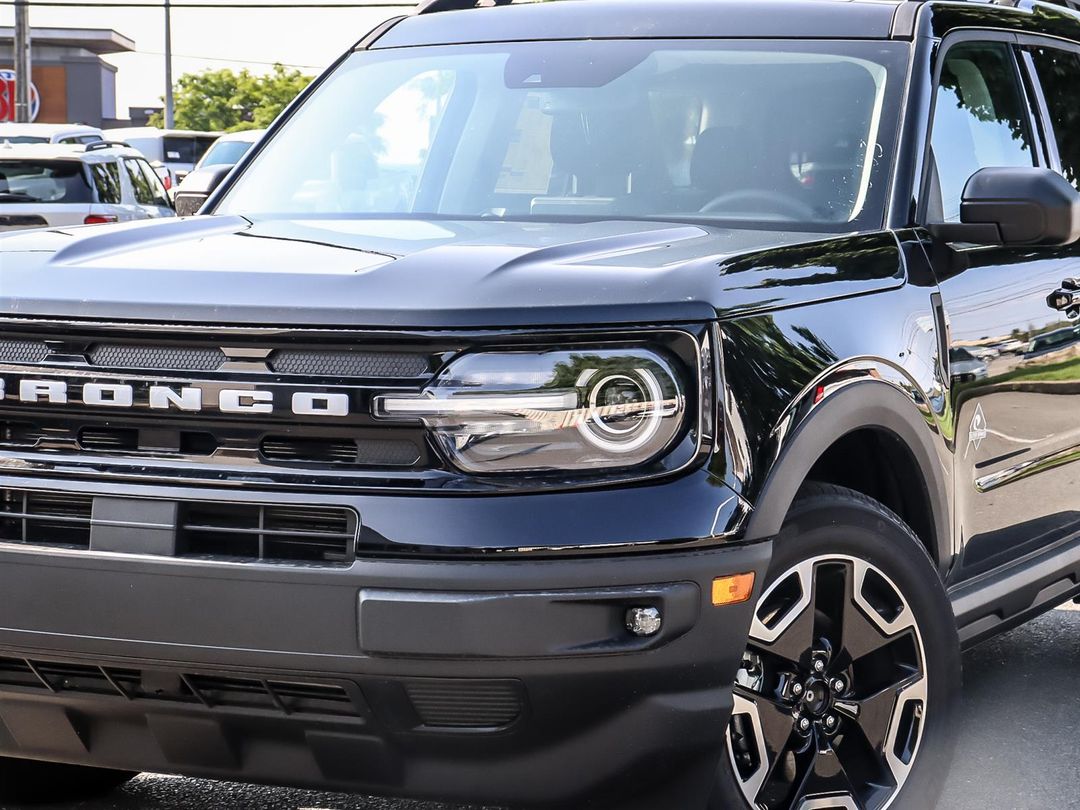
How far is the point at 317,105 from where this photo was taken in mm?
4629

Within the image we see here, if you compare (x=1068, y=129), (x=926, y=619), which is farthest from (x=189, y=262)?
(x=1068, y=129)

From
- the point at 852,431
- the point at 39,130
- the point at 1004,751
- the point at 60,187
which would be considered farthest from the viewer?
the point at 39,130

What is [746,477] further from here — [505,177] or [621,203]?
[505,177]

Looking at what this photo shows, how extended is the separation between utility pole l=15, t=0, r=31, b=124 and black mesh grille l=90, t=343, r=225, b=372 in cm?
2675

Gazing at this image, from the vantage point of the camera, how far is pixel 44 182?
1343cm

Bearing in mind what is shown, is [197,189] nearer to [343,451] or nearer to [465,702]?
[343,451]

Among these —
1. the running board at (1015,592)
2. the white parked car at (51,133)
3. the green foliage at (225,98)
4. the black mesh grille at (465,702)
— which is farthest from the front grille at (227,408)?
the green foliage at (225,98)

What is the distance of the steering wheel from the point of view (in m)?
3.77

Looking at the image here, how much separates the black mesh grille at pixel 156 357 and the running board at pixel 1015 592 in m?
1.85

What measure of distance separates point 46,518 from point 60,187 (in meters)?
11.3

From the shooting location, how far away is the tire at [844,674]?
3072 millimetres

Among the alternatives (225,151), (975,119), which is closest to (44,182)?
(975,119)

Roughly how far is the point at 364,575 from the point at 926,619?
131 cm

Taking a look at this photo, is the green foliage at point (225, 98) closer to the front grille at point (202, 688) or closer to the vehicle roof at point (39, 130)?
the vehicle roof at point (39, 130)
